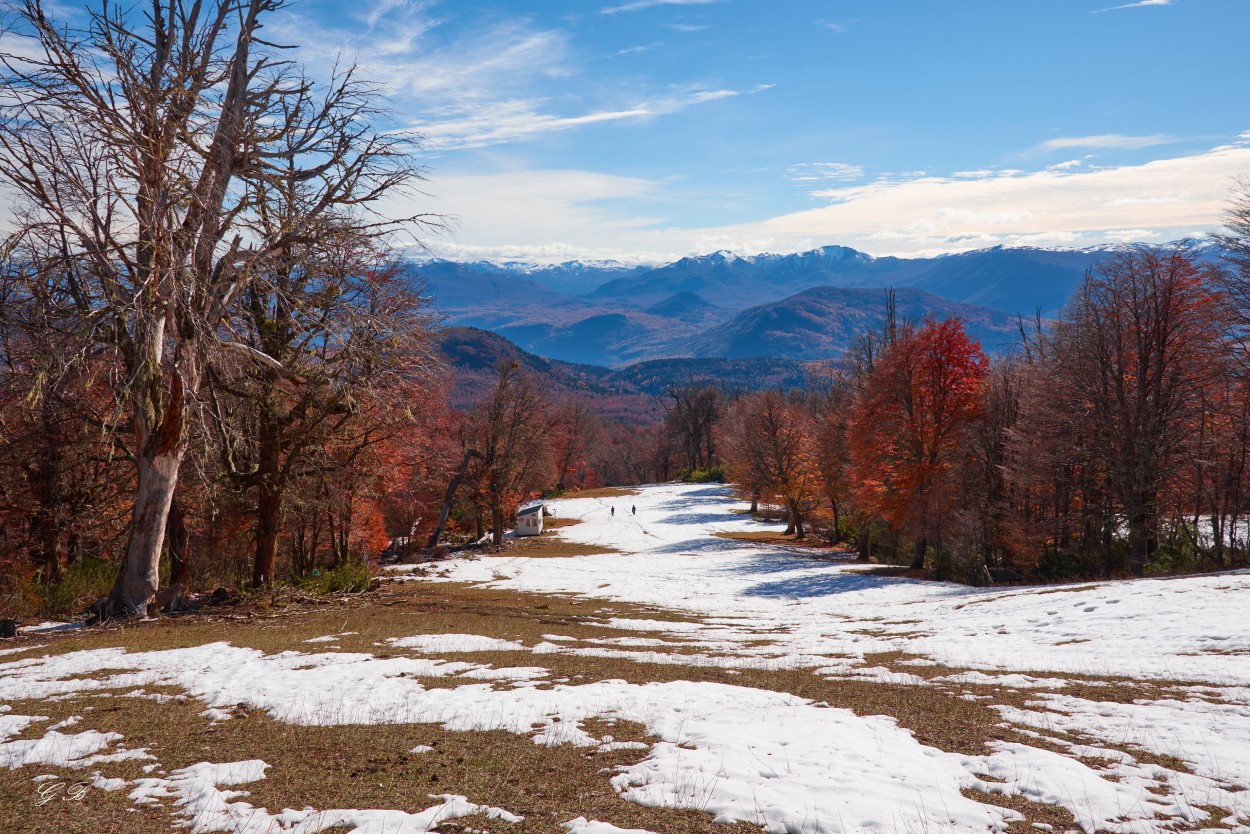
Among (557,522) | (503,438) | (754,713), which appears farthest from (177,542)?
(557,522)

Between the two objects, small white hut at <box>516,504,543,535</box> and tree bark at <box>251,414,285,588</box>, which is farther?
small white hut at <box>516,504,543,535</box>

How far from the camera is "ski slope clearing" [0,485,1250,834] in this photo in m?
5.81

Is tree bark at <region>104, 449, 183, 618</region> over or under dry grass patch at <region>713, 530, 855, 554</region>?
over

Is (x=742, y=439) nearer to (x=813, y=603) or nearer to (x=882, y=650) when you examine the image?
(x=813, y=603)

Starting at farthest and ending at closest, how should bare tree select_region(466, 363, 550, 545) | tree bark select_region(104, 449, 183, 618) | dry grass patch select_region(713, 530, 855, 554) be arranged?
1. dry grass patch select_region(713, 530, 855, 554)
2. bare tree select_region(466, 363, 550, 545)
3. tree bark select_region(104, 449, 183, 618)

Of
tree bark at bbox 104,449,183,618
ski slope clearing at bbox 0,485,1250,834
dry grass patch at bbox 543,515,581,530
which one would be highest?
tree bark at bbox 104,449,183,618

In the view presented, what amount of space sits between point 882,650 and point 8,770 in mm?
14906

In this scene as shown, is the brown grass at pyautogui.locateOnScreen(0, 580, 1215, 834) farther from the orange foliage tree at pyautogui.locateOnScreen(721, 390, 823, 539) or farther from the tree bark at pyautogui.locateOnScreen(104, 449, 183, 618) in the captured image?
the orange foliage tree at pyautogui.locateOnScreen(721, 390, 823, 539)

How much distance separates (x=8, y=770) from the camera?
6.18 meters

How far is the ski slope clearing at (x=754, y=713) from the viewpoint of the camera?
581 centimetres

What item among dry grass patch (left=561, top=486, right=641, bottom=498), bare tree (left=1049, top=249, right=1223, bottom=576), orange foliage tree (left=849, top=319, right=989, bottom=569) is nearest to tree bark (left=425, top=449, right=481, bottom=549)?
orange foliage tree (left=849, top=319, right=989, bottom=569)

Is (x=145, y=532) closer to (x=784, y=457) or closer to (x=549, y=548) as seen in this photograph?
(x=549, y=548)

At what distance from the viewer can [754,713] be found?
8742 mm

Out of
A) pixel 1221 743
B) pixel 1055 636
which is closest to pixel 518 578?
pixel 1055 636
